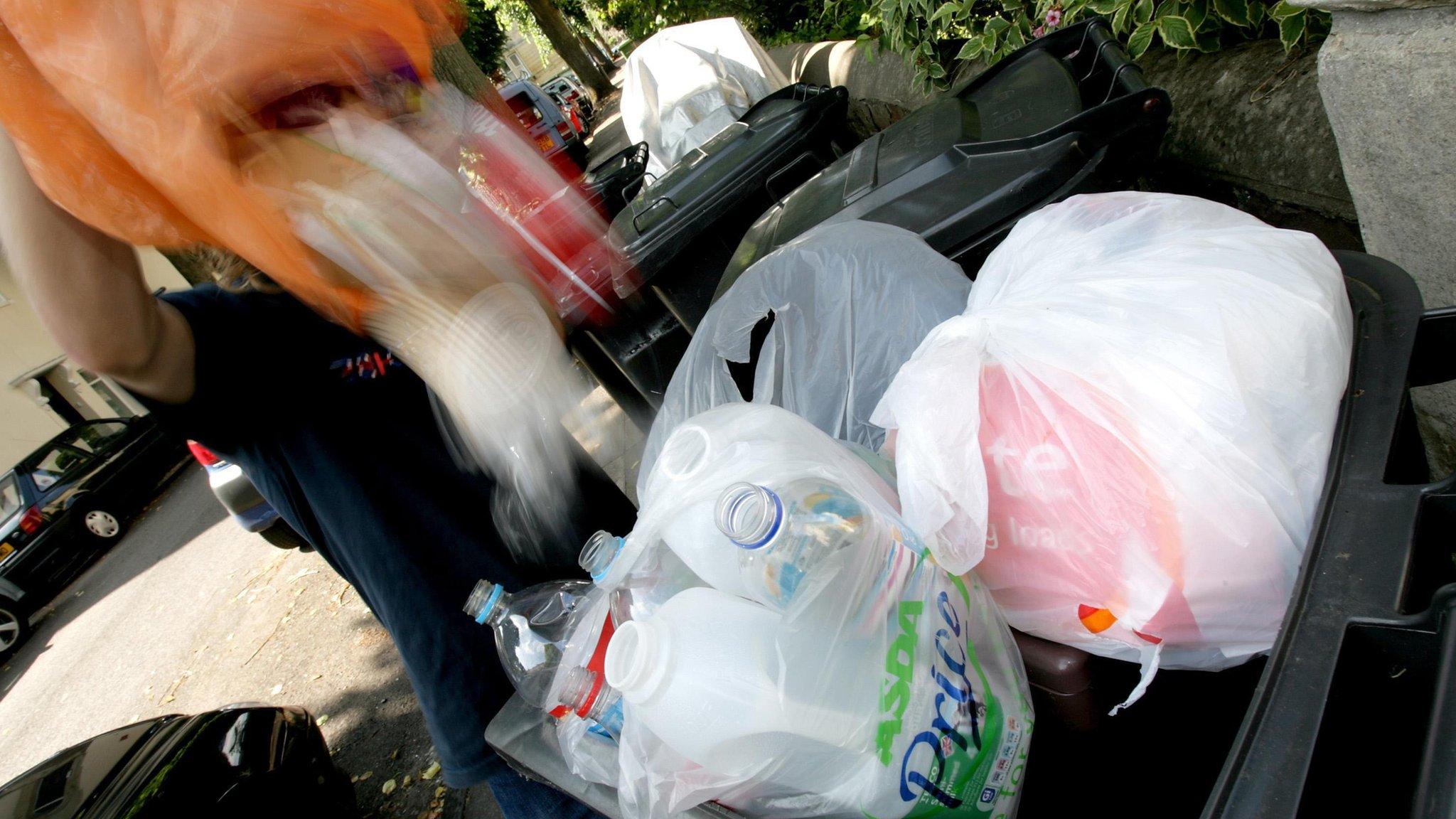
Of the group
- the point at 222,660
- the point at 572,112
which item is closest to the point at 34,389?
the point at 572,112

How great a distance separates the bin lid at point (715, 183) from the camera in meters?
2.63

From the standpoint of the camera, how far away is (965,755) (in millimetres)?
771

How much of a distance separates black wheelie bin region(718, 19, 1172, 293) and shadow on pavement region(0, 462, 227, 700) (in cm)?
772

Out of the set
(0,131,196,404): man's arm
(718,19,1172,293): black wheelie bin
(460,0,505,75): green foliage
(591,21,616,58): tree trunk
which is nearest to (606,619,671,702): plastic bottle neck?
(0,131,196,404): man's arm

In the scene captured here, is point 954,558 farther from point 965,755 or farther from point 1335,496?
point 1335,496

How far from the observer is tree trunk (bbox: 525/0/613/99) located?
634 inches

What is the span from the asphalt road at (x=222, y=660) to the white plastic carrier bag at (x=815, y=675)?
2445 millimetres

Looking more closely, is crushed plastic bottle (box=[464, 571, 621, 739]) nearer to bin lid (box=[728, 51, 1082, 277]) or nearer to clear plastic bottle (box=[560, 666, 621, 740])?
clear plastic bottle (box=[560, 666, 621, 740])

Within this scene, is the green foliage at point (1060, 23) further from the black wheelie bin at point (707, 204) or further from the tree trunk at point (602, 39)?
the tree trunk at point (602, 39)

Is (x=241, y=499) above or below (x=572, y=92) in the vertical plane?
below

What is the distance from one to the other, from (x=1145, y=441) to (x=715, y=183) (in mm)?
2086

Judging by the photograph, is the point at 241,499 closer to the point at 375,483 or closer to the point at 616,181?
the point at 616,181

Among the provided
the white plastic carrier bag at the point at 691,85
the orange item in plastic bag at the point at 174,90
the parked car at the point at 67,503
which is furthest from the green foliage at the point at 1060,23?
the parked car at the point at 67,503

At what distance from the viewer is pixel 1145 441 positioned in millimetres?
772
